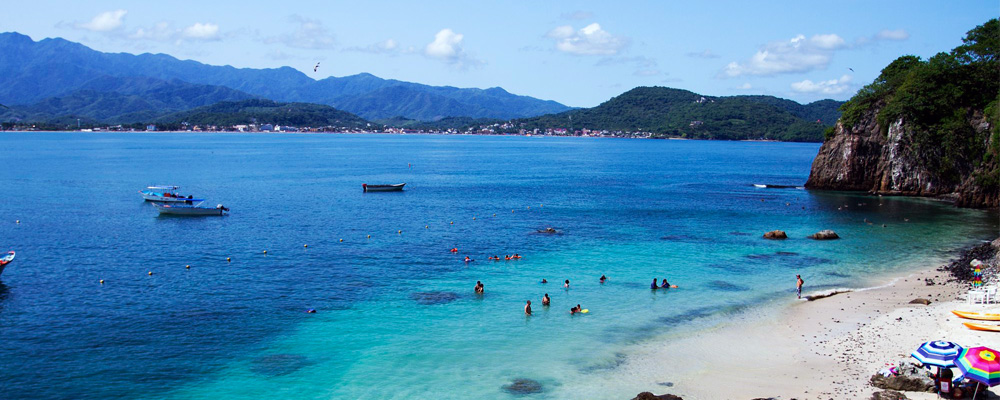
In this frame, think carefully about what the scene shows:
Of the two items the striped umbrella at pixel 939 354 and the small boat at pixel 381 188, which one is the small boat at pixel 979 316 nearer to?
the striped umbrella at pixel 939 354

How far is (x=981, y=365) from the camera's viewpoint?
22.4 metres

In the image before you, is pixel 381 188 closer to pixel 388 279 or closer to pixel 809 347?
pixel 388 279

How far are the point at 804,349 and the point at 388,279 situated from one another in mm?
26515

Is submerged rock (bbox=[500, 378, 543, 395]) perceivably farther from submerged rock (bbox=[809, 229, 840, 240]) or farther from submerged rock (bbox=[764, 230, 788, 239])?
submerged rock (bbox=[809, 229, 840, 240])

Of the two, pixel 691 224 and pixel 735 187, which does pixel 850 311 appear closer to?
pixel 691 224

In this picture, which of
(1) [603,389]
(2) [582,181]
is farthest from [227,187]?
(1) [603,389]

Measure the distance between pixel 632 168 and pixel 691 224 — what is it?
297 feet

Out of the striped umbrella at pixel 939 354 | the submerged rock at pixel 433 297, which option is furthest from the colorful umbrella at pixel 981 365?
the submerged rock at pixel 433 297

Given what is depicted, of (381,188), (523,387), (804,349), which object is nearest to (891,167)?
(804,349)

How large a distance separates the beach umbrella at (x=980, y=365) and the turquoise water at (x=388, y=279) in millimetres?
11732

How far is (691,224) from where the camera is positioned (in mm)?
69188

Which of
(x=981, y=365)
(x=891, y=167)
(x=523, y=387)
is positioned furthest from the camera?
(x=891, y=167)

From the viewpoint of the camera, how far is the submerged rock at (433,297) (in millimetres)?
39319

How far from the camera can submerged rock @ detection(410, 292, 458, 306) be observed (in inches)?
1548
